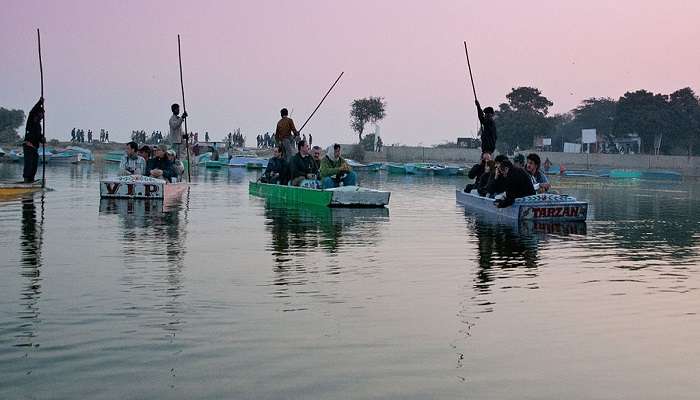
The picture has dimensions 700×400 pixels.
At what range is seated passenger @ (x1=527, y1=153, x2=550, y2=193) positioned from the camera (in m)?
23.8

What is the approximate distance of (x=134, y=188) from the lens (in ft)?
86.3

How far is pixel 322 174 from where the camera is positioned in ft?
87.0

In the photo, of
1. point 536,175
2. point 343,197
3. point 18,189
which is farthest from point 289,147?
point 536,175

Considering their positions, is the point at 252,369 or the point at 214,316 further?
the point at 214,316

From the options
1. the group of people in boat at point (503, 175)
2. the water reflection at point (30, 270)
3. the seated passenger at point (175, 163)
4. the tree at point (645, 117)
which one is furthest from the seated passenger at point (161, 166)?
the tree at point (645, 117)

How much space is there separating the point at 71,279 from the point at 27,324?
282 centimetres

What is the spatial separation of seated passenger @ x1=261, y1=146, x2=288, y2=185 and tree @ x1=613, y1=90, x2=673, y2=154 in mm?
84390

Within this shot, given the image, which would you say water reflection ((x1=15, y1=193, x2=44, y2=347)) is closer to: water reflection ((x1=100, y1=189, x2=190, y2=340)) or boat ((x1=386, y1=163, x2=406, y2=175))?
water reflection ((x1=100, y1=189, x2=190, y2=340))

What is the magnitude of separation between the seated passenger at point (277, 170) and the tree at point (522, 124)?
293 feet

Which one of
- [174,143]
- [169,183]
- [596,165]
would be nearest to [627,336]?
[169,183]

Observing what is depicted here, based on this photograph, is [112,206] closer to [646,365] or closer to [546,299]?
[546,299]

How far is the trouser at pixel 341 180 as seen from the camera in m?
26.5

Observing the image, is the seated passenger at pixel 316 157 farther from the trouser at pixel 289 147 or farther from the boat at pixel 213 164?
the boat at pixel 213 164

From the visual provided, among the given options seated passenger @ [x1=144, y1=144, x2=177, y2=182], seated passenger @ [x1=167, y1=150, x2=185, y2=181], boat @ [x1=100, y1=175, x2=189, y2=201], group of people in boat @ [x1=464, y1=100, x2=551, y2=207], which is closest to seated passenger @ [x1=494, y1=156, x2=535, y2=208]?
group of people in boat @ [x1=464, y1=100, x2=551, y2=207]
